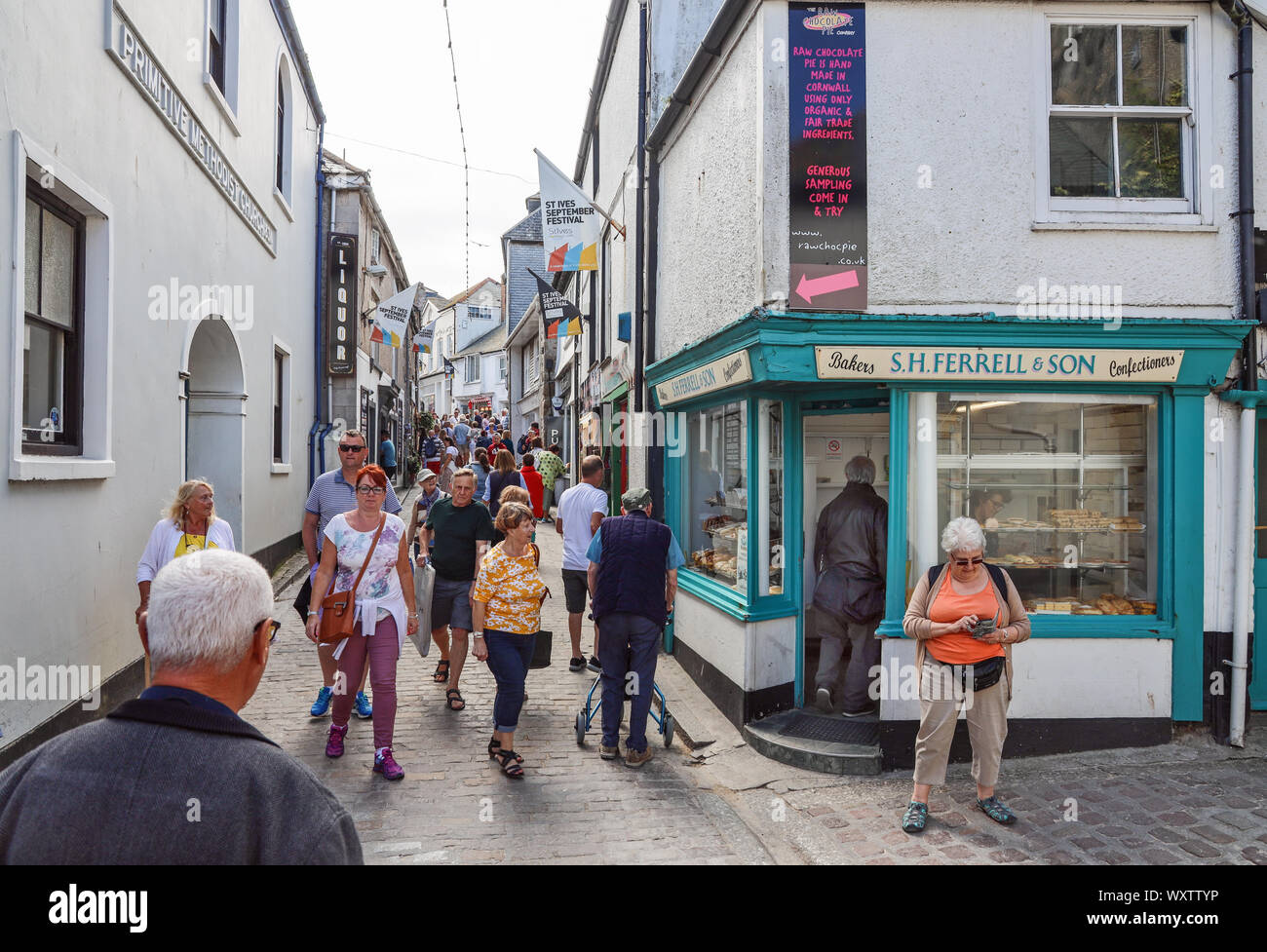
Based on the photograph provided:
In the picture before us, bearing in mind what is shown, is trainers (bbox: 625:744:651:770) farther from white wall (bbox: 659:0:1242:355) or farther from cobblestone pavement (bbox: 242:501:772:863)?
white wall (bbox: 659:0:1242:355)

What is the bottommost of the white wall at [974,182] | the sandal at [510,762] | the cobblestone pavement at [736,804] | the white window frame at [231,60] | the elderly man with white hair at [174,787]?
the cobblestone pavement at [736,804]

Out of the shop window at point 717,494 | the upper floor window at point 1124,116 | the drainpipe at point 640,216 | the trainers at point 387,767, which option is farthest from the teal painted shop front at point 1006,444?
the drainpipe at point 640,216

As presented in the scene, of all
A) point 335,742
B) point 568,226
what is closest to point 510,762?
point 335,742

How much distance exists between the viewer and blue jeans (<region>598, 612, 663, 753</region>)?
5770 mm

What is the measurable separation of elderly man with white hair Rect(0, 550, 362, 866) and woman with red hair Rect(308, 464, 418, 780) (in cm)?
355

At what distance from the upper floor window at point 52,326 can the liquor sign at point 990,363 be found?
4.82 metres

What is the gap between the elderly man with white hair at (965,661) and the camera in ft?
15.3

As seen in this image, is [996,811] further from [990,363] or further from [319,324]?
[319,324]

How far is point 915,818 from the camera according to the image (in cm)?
465

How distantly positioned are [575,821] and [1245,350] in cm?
534

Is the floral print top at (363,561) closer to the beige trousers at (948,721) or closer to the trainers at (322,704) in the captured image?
the trainers at (322,704)

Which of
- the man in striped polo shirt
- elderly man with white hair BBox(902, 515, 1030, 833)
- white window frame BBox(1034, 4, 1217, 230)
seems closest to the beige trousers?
elderly man with white hair BBox(902, 515, 1030, 833)

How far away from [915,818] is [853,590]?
6.66 feet

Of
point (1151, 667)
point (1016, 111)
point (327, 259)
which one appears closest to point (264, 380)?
point (327, 259)
